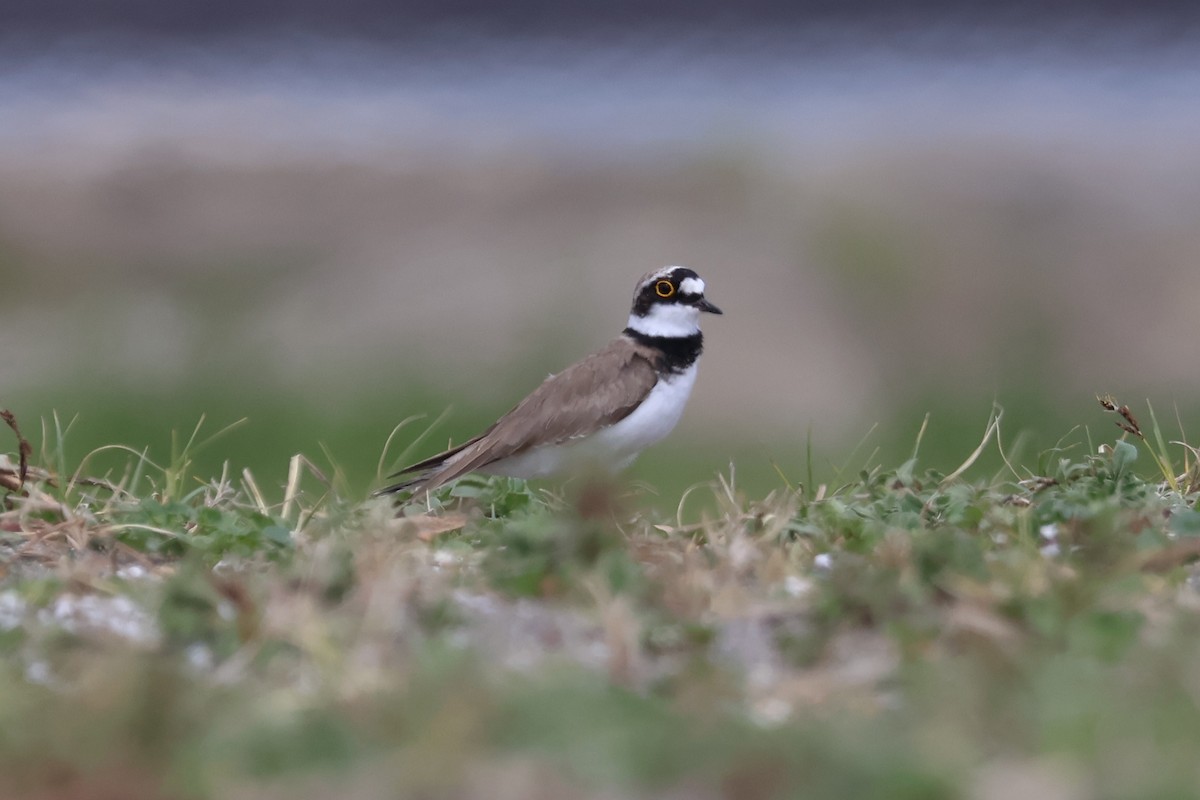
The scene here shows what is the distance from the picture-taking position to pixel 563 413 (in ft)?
19.1

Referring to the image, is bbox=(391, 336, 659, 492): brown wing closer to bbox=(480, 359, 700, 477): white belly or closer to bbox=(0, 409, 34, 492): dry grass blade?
bbox=(480, 359, 700, 477): white belly

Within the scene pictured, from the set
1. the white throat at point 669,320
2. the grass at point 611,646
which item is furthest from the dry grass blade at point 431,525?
the white throat at point 669,320

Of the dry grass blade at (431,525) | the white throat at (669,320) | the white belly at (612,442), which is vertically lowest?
the white belly at (612,442)

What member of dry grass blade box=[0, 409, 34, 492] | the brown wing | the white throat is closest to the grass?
dry grass blade box=[0, 409, 34, 492]

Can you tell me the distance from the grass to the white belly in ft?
4.30

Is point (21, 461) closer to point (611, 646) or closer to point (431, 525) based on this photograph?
point (431, 525)

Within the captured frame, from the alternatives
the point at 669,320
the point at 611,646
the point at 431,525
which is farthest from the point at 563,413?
the point at 611,646

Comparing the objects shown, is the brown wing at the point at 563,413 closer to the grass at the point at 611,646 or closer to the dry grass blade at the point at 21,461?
the grass at the point at 611,646

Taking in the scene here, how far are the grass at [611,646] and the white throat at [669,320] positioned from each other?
1.75m

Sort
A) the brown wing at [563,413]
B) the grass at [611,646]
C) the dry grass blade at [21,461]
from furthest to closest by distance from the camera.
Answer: the brown wing at [563,413], the dry grass blade at [21,461], the grass at [611,646]

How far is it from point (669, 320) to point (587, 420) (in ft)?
2.13

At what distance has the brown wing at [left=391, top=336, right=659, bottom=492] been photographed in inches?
227

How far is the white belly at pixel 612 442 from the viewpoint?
5.85m

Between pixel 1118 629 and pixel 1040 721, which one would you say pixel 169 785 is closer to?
pixel 1040 721
